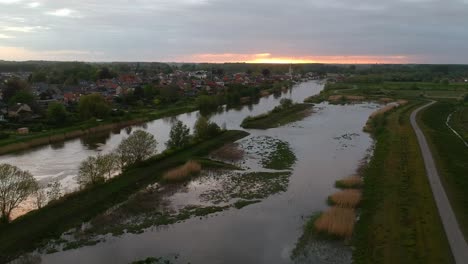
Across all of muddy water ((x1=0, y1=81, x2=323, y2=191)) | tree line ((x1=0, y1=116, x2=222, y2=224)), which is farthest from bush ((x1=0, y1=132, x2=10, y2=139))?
tree line ((x1=0, y1=116, x2=222, y2=224))

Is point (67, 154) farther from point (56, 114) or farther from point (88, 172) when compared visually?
point (56, 114)

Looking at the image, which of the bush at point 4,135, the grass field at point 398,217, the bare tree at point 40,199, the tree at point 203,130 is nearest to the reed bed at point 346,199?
the grass field at point 398,217

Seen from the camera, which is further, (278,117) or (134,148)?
(278,117)

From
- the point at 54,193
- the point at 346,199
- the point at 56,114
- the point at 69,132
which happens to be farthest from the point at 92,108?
the point at 346,199

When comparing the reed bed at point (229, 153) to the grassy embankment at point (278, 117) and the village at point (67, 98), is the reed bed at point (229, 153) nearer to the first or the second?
the grassy embankment at point (278, 117)

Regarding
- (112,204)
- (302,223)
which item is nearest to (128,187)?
(112,204)

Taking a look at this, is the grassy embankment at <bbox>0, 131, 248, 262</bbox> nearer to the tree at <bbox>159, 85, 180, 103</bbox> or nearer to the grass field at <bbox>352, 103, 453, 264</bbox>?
the grass field at <bbox>352, 103, 453, 264</bbox>
